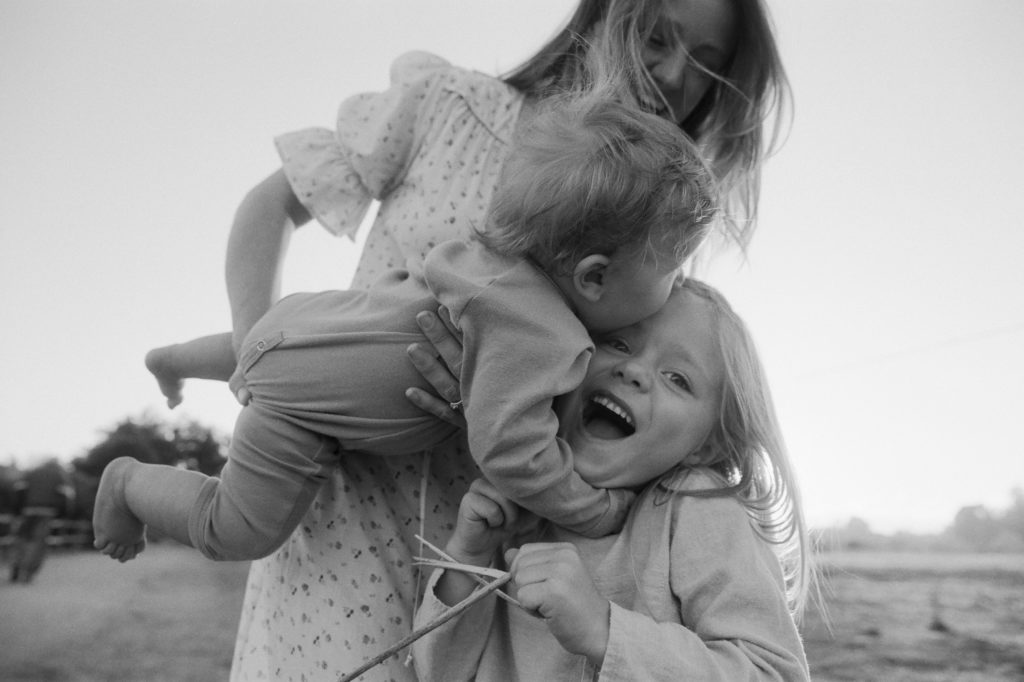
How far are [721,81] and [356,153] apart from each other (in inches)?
22.4

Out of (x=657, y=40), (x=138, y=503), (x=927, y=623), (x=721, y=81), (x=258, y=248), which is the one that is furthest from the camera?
(x=927, y=623)

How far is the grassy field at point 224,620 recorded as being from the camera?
9.32ft

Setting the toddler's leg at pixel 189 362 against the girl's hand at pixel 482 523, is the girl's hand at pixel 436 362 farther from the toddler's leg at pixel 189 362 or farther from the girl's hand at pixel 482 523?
the toddler's leg at pixel 189 362

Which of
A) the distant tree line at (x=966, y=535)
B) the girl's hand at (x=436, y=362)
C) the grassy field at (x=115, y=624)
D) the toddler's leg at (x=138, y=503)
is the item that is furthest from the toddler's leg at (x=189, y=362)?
the grassy field at (x=115, y=624)

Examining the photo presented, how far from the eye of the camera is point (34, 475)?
4688 millimetres

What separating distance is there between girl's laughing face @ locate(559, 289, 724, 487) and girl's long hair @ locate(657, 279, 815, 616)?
0.01 meters

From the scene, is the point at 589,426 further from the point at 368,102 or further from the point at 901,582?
the point at 901,582

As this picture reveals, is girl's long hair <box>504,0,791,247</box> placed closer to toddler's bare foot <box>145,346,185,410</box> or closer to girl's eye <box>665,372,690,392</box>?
girl's eye <box>665,372,690,392</box>

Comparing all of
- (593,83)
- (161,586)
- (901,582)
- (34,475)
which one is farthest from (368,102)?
(161,586)

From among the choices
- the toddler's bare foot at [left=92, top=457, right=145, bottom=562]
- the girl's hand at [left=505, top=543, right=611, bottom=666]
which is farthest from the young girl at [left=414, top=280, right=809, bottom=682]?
the toddler's bare foot at [left=92, top=457, right=145, bottom=562]

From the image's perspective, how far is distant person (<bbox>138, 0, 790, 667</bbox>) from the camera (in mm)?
904

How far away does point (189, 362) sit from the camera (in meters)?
1.10

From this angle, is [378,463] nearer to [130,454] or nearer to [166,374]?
[166,374]

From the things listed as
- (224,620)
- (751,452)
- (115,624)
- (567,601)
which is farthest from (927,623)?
(115,624)
